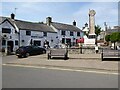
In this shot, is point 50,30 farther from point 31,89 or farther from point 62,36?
point 31,89

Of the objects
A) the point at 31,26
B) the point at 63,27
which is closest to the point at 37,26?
the point at 31,26

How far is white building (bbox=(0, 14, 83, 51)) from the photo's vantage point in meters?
53.3

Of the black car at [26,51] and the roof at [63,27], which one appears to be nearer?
the black car at [26,51]

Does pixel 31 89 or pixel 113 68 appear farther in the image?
pixel 113 68

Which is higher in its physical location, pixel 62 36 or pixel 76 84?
pixel 62 36

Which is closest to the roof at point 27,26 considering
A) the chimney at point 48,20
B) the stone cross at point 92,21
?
the chimney at point 48,20

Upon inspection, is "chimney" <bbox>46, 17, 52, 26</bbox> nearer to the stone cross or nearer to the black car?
the black car

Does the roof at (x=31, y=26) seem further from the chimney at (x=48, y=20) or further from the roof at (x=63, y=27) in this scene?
the roof at (x=63, y=27)

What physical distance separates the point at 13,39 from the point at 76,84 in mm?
44140

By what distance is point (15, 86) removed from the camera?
1021 cm

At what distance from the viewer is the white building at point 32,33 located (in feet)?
175

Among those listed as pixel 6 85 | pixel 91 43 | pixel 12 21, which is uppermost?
pixel 12 21

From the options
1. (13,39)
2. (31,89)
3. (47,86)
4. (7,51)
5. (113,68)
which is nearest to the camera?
(31,89)

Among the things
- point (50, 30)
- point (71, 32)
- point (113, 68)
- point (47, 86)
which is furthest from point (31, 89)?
point (71, 32)
